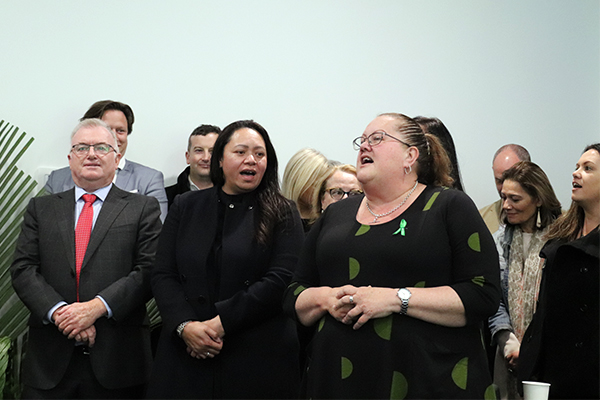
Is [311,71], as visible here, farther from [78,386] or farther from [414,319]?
[414,319]

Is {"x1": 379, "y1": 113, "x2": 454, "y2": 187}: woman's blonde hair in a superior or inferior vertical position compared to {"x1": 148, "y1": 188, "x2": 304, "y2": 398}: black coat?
superior

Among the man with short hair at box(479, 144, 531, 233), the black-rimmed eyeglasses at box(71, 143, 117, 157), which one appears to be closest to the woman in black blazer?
the black-rimmed eyeglasses at box(71, 143, 117, 157)

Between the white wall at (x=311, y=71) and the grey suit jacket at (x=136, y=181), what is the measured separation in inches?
19.5

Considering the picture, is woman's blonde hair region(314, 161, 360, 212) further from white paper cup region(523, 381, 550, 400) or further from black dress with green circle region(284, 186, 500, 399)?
white paper cup region(523, 381, 550, 400)

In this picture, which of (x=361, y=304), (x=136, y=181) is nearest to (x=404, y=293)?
(x=361, y=304)

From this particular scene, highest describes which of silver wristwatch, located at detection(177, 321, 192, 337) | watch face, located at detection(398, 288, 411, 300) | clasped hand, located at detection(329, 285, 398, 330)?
watch face, located at detection(398, 288, 411, 300)

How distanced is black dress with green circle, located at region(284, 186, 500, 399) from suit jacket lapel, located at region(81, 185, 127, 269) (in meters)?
1.12

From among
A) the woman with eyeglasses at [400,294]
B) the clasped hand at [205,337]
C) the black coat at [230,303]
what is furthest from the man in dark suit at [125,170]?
the woman with eyeglasses at [400,294]

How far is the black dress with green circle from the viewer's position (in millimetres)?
1919

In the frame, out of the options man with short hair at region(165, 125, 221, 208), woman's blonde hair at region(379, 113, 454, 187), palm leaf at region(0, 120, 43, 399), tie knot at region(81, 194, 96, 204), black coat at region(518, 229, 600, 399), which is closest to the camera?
woman's blonde hair at region(379, 113, 454, 187)

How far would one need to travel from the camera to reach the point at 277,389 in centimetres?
251

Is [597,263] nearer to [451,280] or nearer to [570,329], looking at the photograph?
[570,329]

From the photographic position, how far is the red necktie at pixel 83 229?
2.74 m

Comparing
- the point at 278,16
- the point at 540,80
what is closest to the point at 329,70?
the point at 278,16
